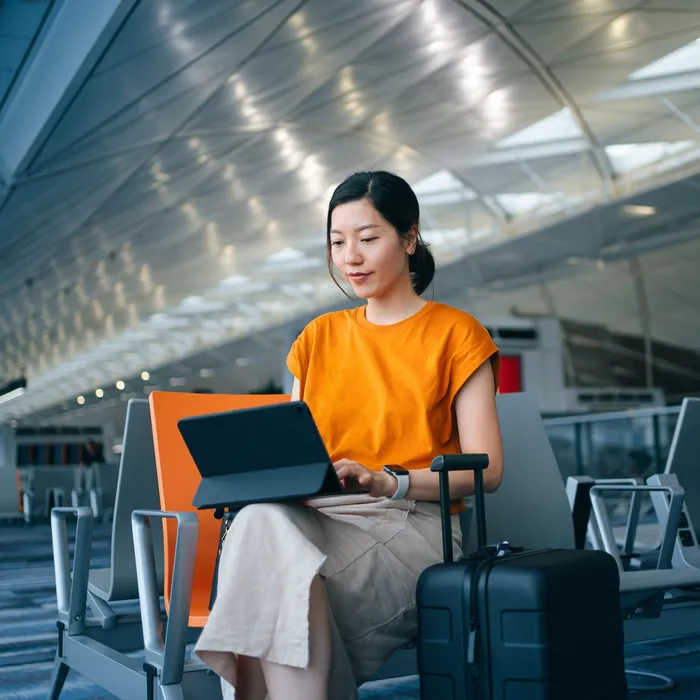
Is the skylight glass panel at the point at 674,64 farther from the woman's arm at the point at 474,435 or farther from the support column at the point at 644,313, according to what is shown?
the woman's arm at the point at 474,435

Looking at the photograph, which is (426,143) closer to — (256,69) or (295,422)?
(256,69)

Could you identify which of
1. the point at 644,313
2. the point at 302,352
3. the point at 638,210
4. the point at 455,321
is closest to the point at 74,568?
the point at 302,352

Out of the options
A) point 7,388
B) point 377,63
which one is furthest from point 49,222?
point 7,388

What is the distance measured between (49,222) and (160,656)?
53.1 feet

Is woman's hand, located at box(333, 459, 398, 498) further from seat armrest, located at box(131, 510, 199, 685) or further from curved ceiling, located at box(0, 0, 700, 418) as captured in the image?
curved ceiling, located at box(0, 0, 700, 418)

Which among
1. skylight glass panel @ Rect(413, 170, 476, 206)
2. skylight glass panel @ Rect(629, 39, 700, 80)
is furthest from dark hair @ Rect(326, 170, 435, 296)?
skylight glass panel @ Rect(413, 170, 476, 206)

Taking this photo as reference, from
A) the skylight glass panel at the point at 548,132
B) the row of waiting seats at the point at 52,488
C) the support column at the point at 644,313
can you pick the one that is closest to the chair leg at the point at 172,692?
the row of waiting seats at the point at 52,488

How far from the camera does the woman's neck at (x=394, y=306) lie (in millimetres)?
2305

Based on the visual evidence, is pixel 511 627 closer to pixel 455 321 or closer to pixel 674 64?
pixel 455 321

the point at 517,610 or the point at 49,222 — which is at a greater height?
the point at 49,222

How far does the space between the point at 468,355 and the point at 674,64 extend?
627 inches

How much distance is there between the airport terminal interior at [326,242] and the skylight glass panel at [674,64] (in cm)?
7

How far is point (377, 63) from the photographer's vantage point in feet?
46.8

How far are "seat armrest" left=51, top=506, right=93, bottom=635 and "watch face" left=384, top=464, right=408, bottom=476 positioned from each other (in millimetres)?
1322
